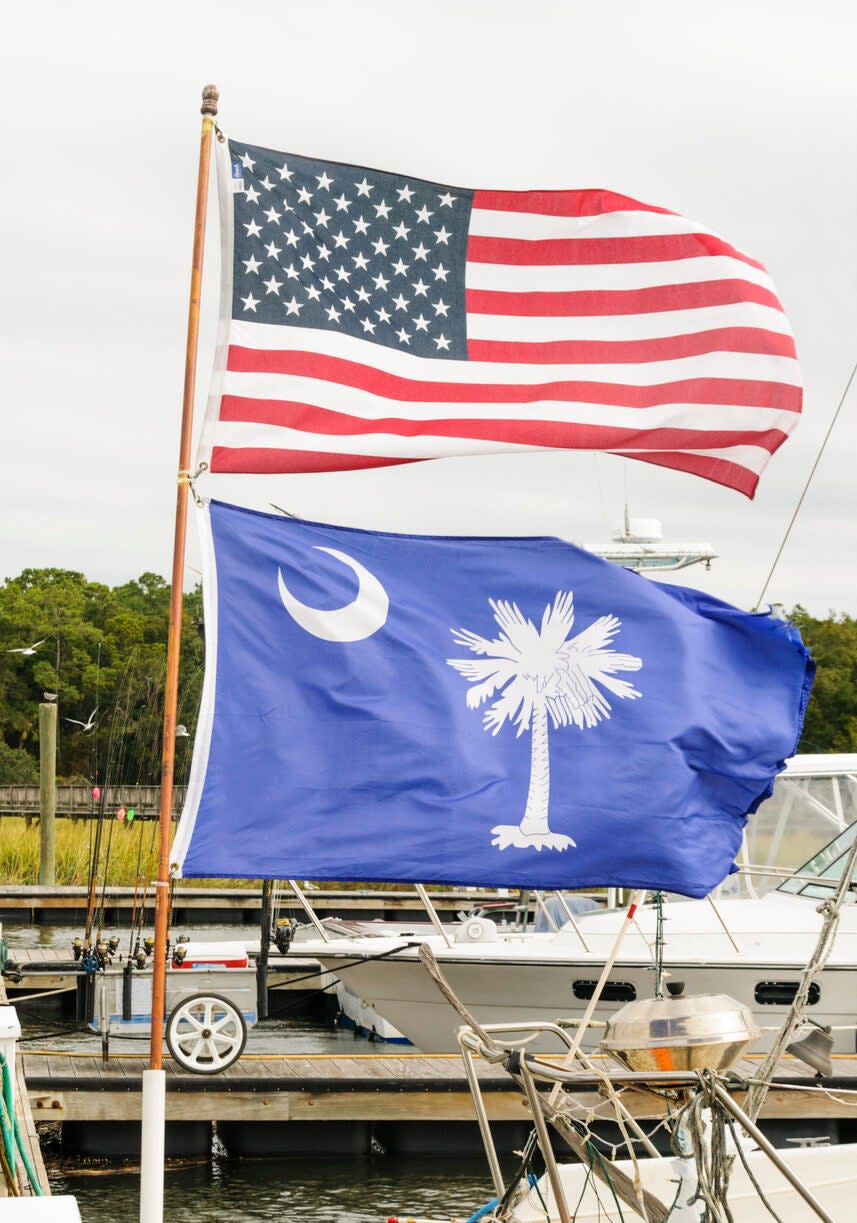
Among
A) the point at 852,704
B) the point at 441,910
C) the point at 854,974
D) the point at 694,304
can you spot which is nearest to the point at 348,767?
the point at 694,304

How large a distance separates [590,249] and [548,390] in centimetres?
85

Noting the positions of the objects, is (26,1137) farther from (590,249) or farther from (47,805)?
(47,805)

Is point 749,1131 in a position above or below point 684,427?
below

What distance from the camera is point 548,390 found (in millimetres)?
8664

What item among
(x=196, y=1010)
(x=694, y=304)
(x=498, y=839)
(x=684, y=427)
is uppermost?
(x=694, y=304)

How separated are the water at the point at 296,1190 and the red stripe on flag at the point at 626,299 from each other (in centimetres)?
801

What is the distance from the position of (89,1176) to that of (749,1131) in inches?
383

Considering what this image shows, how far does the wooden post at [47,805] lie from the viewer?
111 feet

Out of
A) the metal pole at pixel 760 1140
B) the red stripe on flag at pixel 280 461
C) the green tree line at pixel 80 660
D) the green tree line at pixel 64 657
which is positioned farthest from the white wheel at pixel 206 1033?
the green tree line at pixel 64 657

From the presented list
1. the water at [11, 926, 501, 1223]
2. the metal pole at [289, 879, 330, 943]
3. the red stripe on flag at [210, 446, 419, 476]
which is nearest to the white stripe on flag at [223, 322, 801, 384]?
the red stripe on flag at [210, 446, 419, 476]

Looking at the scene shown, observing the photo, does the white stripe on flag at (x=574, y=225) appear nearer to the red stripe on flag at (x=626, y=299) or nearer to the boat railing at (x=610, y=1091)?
the red stripe on flag at (x=626, y=299)

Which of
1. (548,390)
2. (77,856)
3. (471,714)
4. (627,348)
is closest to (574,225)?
(627,348)

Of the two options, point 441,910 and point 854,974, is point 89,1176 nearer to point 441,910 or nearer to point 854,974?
point 854,974

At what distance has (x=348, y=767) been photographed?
8.10 metres
